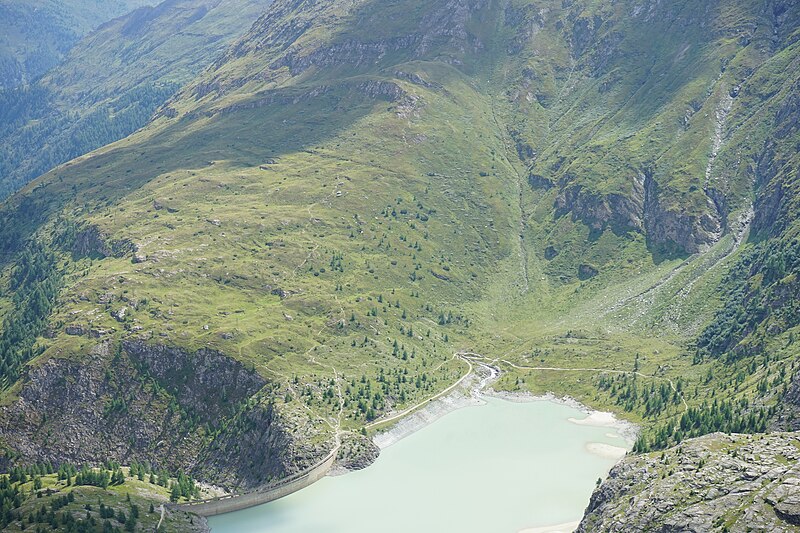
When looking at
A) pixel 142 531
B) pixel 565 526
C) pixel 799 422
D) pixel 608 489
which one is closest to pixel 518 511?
pixel 565 526

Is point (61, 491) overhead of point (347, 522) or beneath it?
overhead

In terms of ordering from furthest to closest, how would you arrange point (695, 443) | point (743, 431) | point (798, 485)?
1. point (743, 431)
2. point (695, 443)
3. point (798, 485)

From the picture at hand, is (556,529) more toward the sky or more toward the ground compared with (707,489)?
more toward the ground

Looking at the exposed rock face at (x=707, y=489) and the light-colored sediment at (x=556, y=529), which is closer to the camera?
the exposed rock face at (x=707, y=489)

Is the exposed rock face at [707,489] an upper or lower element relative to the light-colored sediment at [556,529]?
upper

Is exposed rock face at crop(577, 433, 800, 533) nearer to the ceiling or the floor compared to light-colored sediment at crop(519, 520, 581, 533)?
nearer to the ceiling

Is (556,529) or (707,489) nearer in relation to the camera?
(707,489)

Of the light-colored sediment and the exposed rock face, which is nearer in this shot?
the exposed rock face

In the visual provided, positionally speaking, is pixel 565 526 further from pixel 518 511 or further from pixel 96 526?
pixel 96 526
